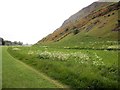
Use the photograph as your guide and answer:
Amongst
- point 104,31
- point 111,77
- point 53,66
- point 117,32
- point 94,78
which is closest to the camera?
point 94,78

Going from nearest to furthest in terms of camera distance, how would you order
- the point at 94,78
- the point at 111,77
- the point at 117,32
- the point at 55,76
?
1. the point at 94,78
2. the point at 111,77
3. the point at 55,76
4. the point at 117,32

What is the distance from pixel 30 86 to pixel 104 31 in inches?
3775

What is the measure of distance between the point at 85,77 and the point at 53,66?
292 inches

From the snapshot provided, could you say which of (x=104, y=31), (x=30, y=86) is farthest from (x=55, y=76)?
(x=104, y=31)

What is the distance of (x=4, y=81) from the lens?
20.8 meters

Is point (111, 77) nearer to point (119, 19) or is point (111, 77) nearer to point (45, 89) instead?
point (45, 89)

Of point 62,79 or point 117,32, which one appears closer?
point 62,79

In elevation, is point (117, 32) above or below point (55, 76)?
above

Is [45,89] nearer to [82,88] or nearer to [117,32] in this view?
[82,88]

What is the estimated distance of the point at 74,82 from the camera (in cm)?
2086

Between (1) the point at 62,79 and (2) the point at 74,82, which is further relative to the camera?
(1) the point at 62,79

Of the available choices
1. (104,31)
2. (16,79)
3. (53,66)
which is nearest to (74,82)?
(16,79)

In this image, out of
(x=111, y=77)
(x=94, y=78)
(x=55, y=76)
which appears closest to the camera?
(x=94, y=78)

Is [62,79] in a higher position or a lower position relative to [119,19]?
lower
